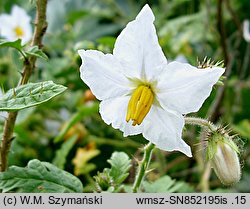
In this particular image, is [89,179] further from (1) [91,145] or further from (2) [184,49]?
(2) [184,49]

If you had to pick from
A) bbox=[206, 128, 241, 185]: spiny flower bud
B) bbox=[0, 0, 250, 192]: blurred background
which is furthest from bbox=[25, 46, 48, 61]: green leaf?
bbox=[0, 0, 250, 192]: blurred background

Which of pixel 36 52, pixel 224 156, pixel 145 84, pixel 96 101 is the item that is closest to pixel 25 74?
pixel 36 52

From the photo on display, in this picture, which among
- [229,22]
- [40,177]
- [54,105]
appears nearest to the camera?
[40,177]

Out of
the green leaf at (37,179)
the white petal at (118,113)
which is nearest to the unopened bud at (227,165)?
the white petal at (118,113)

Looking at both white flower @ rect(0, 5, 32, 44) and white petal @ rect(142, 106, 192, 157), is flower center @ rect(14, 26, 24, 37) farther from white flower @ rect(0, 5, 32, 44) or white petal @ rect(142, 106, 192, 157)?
white petal @ rect(142, 106, 192, 157)

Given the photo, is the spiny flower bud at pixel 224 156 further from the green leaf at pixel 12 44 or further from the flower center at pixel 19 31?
the flower center at pixel 19 31

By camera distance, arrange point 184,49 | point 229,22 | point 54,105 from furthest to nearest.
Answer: point 229,22, point 184,49, point 54,105

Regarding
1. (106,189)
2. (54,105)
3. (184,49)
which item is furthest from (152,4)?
(106,189)
